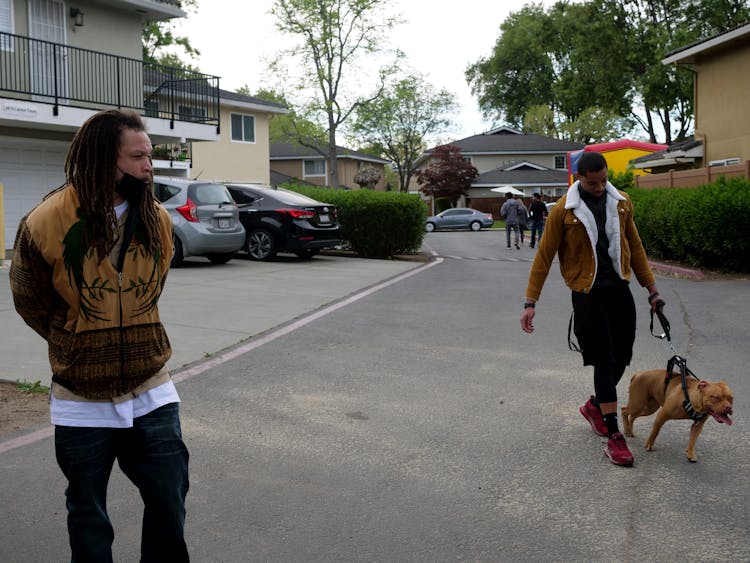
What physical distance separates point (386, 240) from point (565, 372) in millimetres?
13743

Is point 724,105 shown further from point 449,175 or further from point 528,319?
point 449,175

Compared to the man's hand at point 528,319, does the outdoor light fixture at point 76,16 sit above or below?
above

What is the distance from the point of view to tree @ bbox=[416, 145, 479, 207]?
63.2 m

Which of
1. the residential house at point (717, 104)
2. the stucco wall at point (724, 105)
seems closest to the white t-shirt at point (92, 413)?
the residential house at point (717, 104)

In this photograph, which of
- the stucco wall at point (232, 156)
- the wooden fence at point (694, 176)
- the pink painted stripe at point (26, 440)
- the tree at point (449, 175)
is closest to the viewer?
the pink painted stripe at point (26, 440)

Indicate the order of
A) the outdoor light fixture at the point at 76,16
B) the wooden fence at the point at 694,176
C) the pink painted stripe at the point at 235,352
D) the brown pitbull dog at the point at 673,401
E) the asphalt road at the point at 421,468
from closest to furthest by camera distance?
the asphalt road at the point at 421,468, the brown pitbull dog at the point at 673,401, the pink painted stripe at the point at 235,352, the wooden fence at the point at 694,176, the outdoor light fixture at the point at 76,16

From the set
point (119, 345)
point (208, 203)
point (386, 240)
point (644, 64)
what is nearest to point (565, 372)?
point (119, 345)

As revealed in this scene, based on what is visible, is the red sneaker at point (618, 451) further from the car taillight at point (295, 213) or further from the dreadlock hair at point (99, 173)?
the car taillight at point (295, 213)

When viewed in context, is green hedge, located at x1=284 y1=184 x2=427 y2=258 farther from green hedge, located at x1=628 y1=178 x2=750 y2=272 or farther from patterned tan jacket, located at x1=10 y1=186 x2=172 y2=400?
patterned tan jacket, located at x1=10 y1=186 x2=172 y2=400

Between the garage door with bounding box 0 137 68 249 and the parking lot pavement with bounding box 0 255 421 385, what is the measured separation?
4.52 metres

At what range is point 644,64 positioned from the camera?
50.1m

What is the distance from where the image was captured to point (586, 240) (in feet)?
16.5

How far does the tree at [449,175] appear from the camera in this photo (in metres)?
63.2

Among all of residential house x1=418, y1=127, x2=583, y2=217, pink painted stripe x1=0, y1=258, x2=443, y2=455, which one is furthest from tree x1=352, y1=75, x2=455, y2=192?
pink painted stripe x1=0, y1=258, x2=443, y2=455
